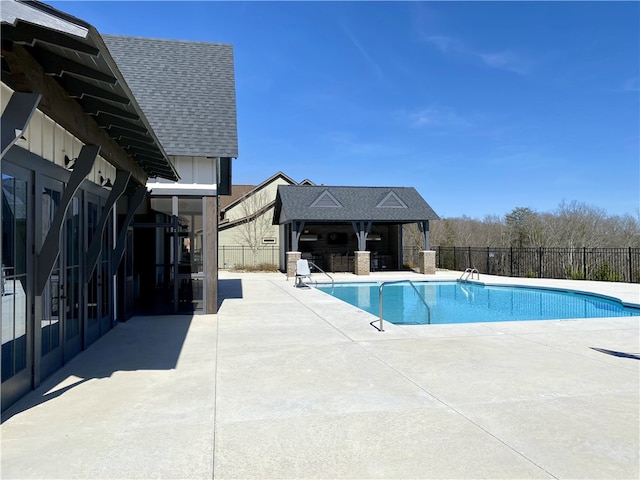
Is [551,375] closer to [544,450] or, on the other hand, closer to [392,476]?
[544,450]

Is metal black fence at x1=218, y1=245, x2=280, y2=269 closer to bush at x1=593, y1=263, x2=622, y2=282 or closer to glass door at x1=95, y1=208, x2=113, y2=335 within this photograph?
bush at x1=593, y1=263, x2=622, y2=282

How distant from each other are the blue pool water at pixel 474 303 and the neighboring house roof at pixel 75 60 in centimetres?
772

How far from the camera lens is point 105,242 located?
779 centimetres

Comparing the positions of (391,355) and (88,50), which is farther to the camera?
(391,355)

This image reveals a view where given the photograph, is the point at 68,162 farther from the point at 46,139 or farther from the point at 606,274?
the point at 606,274

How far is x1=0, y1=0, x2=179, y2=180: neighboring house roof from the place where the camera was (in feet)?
9.06

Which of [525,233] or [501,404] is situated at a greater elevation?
[525,233]

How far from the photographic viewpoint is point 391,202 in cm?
2519

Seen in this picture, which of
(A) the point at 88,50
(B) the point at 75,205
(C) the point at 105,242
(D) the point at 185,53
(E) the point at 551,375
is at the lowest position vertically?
(E) the point at 551,375

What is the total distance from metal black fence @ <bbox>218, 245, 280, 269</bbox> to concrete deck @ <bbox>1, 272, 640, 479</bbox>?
22219 mm

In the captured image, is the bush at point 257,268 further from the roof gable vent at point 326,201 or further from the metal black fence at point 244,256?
the roof gable vent at point 326,201

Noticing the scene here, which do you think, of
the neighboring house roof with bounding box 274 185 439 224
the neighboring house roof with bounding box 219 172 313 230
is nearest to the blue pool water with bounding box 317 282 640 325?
the neighboring house roof with bounding box 274 185 439 224

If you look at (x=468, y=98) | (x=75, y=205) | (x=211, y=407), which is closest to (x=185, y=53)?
(x=75, y=205)

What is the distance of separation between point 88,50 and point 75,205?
3.65m
